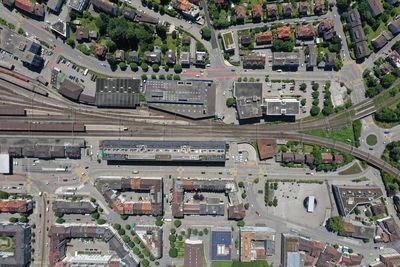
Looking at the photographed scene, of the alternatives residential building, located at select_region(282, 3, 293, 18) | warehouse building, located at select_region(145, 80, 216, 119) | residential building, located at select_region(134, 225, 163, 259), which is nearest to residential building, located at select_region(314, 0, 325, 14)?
residential building, located at select_region(282, 3, 293, 18)

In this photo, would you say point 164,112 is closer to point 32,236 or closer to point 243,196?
point 243,196

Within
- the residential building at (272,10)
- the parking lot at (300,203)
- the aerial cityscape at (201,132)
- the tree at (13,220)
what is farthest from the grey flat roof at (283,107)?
the tree at (13,220)

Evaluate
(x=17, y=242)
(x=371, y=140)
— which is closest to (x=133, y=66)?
(x=17, y=242)

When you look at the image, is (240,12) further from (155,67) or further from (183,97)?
(183,97)

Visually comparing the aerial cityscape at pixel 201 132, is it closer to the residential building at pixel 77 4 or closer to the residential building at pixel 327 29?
the residential building at pixel 327 29

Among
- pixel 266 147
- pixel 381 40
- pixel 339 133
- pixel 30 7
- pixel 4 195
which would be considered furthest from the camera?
pixel 4 195
